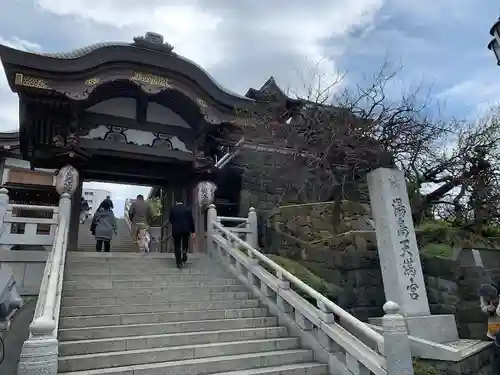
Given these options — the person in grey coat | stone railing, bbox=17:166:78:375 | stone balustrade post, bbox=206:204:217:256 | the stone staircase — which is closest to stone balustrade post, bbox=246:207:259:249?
stone balustrade post, bbox=206:204:217:256

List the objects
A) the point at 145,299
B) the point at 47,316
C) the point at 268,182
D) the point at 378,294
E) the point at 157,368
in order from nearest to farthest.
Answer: the point at 47,316 < the point at 157,368 < the point at 145,299 < the point at 378,294 < the point at 268,182

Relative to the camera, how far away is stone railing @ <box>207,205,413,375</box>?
14.8 ft

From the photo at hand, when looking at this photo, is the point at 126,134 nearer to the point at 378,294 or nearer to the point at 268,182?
the point at 268,182

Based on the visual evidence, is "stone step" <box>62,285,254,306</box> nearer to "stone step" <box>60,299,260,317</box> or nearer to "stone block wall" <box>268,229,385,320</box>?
"stone step" <box>60,299,260,317</box>

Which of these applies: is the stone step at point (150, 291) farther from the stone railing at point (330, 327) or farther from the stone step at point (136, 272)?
the stone step at point (136, 272)

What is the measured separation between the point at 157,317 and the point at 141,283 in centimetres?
136

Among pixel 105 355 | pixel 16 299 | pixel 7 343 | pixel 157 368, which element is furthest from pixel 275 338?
pixel 7 343

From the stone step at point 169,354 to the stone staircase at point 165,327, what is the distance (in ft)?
0.04

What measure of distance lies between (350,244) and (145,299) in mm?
4553

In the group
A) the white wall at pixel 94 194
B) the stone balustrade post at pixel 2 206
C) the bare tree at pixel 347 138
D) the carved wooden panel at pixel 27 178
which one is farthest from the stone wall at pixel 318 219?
the white wall at pixel 94 194

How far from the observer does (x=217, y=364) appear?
487cm

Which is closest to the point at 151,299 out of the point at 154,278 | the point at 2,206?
the point at 154,278

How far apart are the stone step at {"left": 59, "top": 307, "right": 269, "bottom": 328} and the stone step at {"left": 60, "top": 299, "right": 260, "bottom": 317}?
0.63ft

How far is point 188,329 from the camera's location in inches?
226
